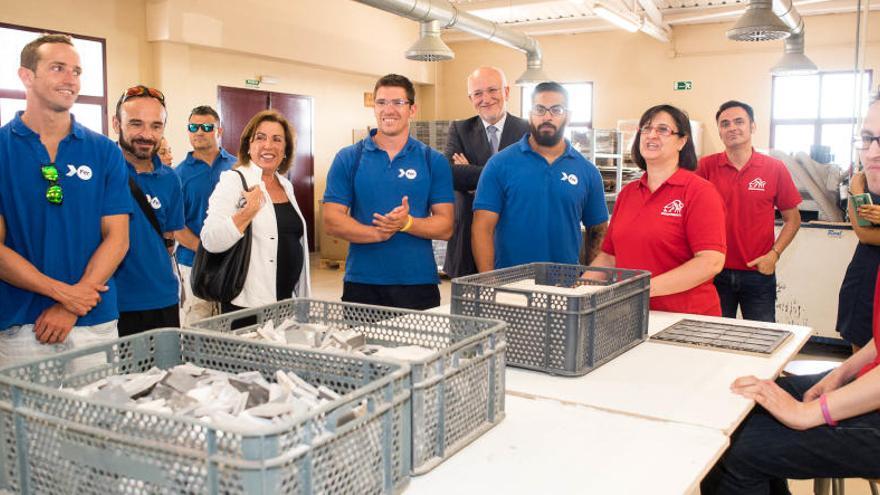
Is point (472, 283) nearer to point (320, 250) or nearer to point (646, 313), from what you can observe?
point (646, 313)

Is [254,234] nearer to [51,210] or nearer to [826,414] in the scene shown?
[51,210]

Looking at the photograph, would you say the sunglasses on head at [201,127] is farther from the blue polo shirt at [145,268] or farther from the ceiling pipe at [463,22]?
the ceiling pipe at [463,22]

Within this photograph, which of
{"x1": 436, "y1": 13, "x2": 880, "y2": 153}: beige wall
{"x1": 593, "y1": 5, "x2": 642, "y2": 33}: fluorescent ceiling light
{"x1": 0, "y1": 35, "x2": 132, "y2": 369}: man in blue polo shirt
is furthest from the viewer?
{"x1": 436, "y1": 13, "x2": 880, "y2": 153}: beige wall

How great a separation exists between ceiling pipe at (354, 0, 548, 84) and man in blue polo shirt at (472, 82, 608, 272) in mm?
3733

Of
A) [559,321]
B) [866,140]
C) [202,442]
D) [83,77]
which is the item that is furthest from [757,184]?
[83,77]

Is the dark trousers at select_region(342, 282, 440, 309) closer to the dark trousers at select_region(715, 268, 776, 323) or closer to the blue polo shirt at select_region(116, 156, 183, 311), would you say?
the blue polo shirt at select_region(116, 156, 183, 311)

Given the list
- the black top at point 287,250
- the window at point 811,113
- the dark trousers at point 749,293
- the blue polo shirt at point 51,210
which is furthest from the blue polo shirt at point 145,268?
the window at point 811,113

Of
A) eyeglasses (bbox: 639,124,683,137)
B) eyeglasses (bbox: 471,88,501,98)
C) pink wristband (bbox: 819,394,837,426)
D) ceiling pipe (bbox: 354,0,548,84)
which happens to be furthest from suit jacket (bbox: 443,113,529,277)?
ceiling pipe (bbox: 354,0,548,84)

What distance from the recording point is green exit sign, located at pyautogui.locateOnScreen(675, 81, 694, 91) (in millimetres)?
10188

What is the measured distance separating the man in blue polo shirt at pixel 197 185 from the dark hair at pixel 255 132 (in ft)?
1.35

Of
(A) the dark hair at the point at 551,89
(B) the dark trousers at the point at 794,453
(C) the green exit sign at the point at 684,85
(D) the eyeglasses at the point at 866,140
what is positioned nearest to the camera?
(B) the dark trousers at the point at 794,453

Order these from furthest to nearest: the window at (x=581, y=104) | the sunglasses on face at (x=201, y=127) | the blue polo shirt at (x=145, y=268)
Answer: the window at (x=581, y=104), the sunglasses on face at (x=201, y=127), the blue polo shirt at (x=145, y=268)


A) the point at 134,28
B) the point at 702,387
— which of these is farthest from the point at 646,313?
the point at 134,28

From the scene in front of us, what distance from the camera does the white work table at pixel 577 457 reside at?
1.24 metres
